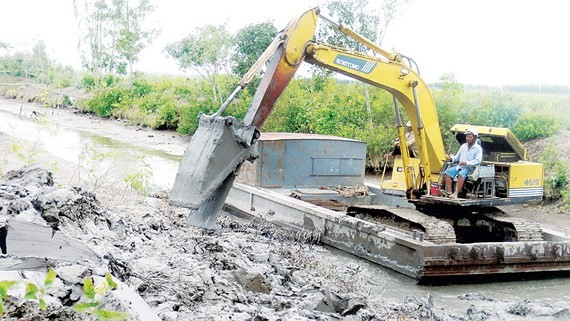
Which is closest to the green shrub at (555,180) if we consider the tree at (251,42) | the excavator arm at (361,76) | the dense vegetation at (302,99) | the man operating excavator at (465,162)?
the dense vegetation at (302,99)

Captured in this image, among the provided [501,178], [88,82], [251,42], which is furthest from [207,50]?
[88,82]

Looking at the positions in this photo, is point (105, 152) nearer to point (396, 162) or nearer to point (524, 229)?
point (396, 162)

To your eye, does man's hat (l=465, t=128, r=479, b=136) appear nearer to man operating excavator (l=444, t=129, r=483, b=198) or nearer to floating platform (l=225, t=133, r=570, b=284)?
man operating excavator (l=444, t=129, r=483, b=198)

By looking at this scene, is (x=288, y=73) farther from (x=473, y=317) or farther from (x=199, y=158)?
(x=473, y=317)

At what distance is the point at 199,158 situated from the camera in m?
8.49

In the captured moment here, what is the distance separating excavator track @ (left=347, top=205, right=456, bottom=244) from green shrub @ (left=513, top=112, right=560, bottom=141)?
977cm

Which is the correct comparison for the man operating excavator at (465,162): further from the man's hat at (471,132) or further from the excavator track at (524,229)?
the excavator track at (524,229)

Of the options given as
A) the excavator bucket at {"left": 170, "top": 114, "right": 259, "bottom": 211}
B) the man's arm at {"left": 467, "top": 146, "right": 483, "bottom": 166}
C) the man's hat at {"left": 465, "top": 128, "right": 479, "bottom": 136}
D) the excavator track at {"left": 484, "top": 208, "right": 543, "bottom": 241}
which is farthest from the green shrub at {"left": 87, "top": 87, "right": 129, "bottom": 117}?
the excavator bucket at {"left": 170, "top": 114, "right": 259, "bottom": 211}

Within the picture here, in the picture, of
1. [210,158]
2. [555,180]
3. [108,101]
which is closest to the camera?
[210,158]

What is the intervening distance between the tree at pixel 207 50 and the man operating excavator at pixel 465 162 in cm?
1954

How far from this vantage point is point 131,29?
158 feet

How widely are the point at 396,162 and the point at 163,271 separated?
680 centimetres

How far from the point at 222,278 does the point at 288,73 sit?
4318 mm

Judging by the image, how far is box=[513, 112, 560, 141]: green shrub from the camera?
64.2ft
